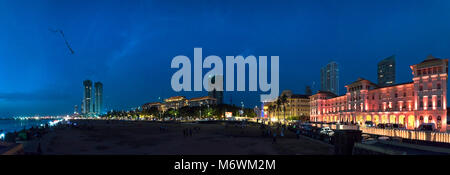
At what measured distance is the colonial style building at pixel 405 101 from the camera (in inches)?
2130

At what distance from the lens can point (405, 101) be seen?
66.2 m

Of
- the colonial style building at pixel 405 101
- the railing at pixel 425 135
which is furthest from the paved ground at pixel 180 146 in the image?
the colonial style building at pixel 405 101

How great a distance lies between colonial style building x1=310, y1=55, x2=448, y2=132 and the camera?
54094 mm

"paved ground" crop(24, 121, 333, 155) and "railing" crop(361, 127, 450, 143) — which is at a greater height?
"railing" crop(361, 127, 450, 143)

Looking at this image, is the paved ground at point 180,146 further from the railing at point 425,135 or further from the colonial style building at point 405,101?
the colonial style building at point 405,101

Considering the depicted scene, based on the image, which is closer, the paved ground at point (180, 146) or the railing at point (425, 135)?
the railing at point (425, 135)

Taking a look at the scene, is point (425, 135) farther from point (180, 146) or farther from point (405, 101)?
point (405, 101)

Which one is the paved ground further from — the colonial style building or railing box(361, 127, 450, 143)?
the colonial style building

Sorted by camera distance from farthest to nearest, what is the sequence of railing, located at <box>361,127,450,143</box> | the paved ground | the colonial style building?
1. the colonial style building
2. the paved ground
3. railing, located at <box>361,127,450,143</box>

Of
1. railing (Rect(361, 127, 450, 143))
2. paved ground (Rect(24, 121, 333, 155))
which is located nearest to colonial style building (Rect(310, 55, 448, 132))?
railing (Rect(361, 127, 450, 143))
